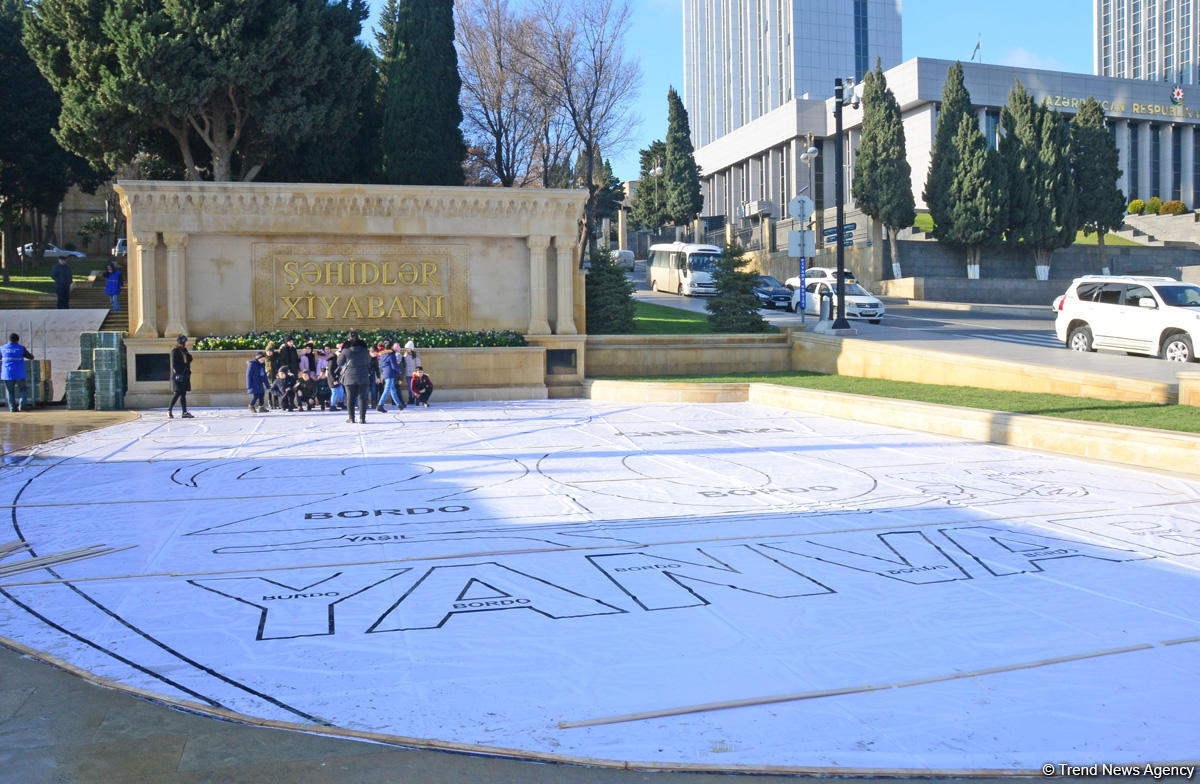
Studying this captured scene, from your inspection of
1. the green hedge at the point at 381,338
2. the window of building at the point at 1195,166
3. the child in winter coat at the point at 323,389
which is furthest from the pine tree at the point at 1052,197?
the child in winter coat at the point at 323,389

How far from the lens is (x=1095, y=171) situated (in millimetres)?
50219

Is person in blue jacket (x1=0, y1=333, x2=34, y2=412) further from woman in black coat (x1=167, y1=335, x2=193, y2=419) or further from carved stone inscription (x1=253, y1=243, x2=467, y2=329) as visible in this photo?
carved stone inscription (x1=253, y1=243, x2=467, y2=329)

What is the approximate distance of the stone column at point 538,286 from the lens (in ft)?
81.8

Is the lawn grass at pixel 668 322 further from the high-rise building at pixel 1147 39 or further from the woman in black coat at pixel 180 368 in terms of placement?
the high-rise building at pixel 1147 39

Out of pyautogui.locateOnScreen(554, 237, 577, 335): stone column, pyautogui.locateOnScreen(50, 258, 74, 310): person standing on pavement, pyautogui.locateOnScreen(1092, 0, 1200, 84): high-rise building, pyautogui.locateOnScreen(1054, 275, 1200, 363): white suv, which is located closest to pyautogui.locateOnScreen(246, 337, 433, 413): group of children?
pyautogui.locateOnScreen(554, 237, 577, 335): stone column

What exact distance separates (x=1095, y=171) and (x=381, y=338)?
41031mm

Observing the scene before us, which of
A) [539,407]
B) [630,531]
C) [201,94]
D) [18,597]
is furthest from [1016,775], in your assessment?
[201,94]

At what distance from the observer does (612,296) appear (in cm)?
2739

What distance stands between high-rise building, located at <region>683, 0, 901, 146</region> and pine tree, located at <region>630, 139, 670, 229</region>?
18.1m

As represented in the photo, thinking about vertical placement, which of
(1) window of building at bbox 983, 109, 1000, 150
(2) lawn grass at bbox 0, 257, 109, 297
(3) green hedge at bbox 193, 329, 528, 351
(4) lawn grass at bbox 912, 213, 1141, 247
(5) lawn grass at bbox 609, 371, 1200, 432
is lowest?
(5) lawn grass at bbox 609, 371, 1200, 432

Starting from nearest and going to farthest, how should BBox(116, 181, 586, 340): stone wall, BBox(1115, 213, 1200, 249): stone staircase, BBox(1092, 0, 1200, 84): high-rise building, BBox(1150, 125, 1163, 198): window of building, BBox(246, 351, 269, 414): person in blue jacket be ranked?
BBox(246, 351, 269, 414): person in blue jacket → BBox(116, 181, 586, 340): stone wall → BBox(1115, 213, 1200, 249): stone staircase → BBox(1150, 125, 1163, 198): window of building → BBox(1092, 0, 1200, 84): high-rise building

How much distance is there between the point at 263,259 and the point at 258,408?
4438 mm

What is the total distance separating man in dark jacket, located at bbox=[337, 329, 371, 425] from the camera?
18359 mm

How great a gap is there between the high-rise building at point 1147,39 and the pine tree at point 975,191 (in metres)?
78.7
